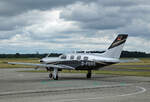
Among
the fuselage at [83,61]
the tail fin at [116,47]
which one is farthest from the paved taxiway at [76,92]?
the tail fin at [116,47]

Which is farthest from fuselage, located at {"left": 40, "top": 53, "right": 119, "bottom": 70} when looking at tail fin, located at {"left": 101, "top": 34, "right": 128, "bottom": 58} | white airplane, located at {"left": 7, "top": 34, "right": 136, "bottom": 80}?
tail fin, located at {"left": 101, "top": 34, "right": 128, "bottom": 58}

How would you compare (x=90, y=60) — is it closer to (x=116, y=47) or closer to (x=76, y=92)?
(x=116, y=47)

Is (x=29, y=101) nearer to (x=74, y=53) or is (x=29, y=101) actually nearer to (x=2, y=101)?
(x=2, y=101)

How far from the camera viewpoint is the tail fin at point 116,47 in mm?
28734

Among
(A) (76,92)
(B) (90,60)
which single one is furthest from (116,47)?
(A) (76,92)

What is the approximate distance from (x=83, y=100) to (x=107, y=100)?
3.59 feet

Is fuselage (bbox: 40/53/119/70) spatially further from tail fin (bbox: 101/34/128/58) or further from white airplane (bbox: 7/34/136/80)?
tail fin (bbox: 101/34/128/58)

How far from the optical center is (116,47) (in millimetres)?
29062

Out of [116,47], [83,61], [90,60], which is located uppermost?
[116,47]

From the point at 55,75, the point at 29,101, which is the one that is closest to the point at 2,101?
the point at 29,101

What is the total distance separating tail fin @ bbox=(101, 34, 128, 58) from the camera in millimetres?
28734

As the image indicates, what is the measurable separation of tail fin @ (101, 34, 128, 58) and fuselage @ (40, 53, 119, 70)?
68 cm

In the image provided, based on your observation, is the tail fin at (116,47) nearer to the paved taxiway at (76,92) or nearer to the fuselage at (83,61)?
the fuselage at (83,61)

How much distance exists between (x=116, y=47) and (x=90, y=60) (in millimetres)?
3109
